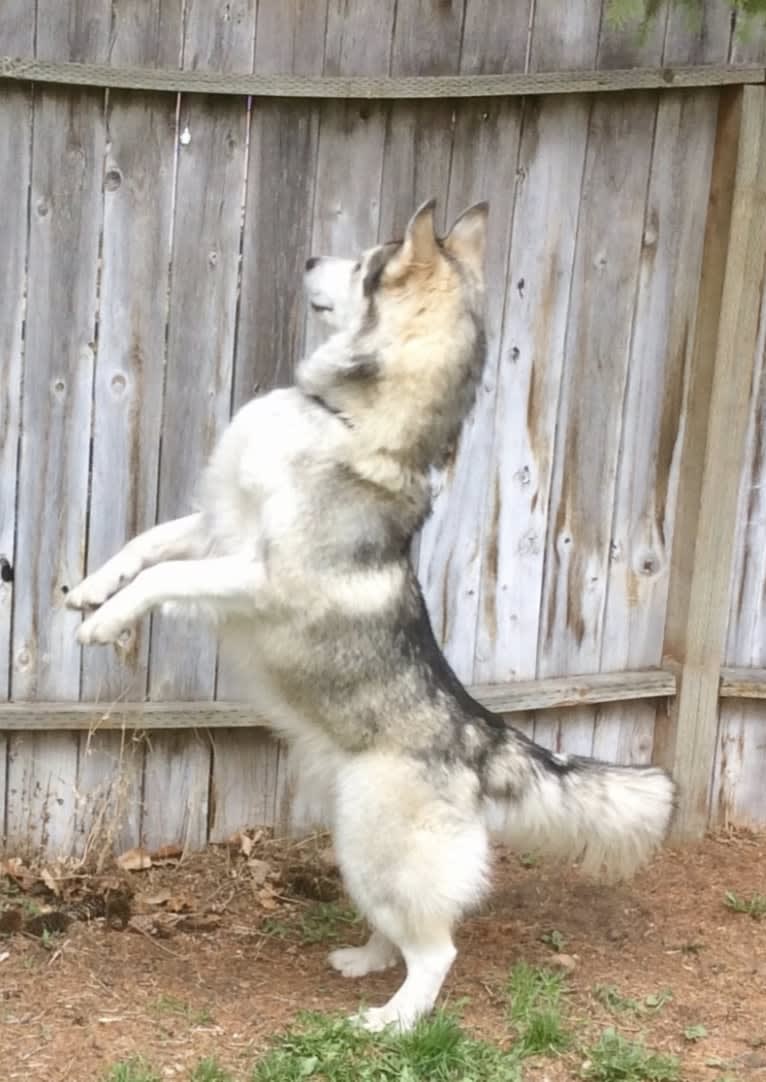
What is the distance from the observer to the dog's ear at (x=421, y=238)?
12.7 ft

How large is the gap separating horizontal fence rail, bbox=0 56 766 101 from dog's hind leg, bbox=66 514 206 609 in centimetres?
136

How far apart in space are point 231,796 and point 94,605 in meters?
1.27

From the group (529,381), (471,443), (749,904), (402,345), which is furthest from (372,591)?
(749,904)

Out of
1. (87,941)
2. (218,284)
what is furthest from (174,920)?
(218,284)

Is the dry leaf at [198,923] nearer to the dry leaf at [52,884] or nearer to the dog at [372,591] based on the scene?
the dry leaf at [52,884]

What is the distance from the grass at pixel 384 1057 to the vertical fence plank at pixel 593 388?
5.84 ft

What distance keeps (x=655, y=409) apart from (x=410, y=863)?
2.11 meters

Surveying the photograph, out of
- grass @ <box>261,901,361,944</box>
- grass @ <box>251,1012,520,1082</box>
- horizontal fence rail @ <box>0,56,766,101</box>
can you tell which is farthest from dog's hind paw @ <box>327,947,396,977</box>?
horizontal fence rail @ <box>0,56,766,101</box>

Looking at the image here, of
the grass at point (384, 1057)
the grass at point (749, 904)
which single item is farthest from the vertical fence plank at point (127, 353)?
the grass at point (749, 904)

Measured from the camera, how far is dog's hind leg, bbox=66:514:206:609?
13.9 feet

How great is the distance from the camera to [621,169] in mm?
5062

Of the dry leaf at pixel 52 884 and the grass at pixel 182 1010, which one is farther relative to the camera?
the dry leaf at pixel 52 884

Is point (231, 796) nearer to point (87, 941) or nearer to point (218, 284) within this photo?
point (87, 941)

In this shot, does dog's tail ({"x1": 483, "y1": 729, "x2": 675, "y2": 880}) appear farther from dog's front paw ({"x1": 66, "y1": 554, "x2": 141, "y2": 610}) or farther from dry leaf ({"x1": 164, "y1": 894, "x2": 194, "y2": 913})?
dog's front paw ({"x1": 66, "y1": 554, "x2": 141, "y2": 610})
